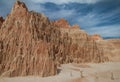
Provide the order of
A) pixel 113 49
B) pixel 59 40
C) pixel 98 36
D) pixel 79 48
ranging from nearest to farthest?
pixel 59 40, pixel 79 48, pixel 113 49, pixel 98 36

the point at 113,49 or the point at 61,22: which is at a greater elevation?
the point at 61,22

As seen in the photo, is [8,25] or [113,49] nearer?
[8,25]

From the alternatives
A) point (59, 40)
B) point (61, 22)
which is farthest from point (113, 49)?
point (59, 40)

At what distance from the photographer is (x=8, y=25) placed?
46.0 meters

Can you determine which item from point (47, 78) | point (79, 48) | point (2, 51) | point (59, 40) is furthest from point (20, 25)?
point (79, 48)

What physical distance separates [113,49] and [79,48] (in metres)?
36.2

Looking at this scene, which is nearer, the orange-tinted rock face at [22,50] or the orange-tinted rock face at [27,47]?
the orange-tinted rock face at [22,50]

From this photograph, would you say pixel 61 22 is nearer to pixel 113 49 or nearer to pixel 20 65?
pixel 113 49

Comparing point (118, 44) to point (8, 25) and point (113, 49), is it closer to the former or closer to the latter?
point (113, 49)

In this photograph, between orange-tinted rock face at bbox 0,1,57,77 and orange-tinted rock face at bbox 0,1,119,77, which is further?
orange-tinted rock face at bbox 0,1,119,77

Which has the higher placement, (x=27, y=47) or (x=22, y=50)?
(x=27, y=47)

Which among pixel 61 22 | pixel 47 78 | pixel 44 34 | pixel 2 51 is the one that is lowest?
pixel 47 78

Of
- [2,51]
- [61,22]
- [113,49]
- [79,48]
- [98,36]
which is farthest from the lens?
[98,36]

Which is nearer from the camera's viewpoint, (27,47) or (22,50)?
(22,50)
